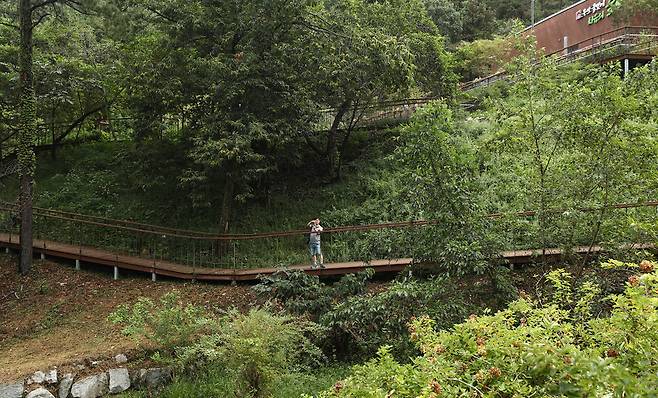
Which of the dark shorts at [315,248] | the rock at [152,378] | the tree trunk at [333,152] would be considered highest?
the tree trunk at [333,152]

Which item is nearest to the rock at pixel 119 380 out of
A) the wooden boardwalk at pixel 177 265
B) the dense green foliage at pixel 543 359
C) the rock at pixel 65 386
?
the rock at pixel 65 386

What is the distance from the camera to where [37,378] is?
7.80 m

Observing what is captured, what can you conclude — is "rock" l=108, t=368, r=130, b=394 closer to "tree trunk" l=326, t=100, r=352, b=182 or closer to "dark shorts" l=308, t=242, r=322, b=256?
"dark shorts" l=308, t=242, r=322, b=256

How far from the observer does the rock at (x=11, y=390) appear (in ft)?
24.6

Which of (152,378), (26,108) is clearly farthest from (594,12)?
(152,378)

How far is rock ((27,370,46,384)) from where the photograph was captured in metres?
7.76

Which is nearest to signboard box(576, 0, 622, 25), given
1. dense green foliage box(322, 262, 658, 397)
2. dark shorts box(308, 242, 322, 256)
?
dark shorts box(308, 242, 322, 256)

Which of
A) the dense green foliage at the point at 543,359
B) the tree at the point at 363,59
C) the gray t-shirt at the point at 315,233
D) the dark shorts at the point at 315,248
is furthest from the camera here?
the tree at the point at 363,59

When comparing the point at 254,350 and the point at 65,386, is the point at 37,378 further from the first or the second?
the point at 254,350

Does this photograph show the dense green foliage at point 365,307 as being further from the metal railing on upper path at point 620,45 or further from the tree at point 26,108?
the metal railing on upper path at point 620,45

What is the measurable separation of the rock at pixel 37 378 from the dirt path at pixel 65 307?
0.21m

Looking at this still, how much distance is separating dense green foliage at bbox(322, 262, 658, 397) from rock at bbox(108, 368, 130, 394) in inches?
250

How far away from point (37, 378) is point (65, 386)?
1.48 ft

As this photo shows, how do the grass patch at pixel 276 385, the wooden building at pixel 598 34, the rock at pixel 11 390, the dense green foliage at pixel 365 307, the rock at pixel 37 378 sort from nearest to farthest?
the grass patch at pixel 276 385
the rock at pixel 11 390
the rock at pixel 37 378
the dense green foliage at pixel 365 307
the wooden building at pixel 598 34
